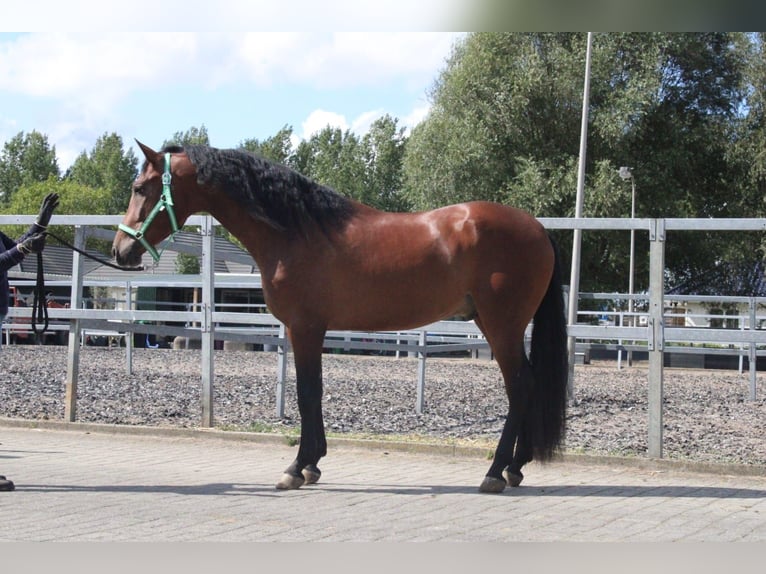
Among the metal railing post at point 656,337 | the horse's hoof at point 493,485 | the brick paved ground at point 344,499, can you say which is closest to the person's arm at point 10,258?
the brick paved ground at point 344,499

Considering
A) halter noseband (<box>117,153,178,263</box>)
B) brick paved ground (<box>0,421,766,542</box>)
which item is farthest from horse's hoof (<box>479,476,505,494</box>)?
halter noseband (<box>117,153,178,263</box>)

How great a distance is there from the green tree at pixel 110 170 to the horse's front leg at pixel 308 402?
216 ft

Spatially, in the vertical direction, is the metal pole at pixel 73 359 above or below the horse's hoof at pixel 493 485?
above

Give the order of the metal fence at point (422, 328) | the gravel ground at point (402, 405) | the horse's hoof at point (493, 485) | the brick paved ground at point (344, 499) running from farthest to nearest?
the gravel ground at point (402, 405) → the metal fence at point (422, 328) → the horse's hoof at point (493, 485) → the brick paved ground at point (344, 499)

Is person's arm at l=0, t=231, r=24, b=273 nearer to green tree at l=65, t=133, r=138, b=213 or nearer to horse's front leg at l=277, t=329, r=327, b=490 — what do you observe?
horse's front leg at l=277, t=329, r=327, b=490

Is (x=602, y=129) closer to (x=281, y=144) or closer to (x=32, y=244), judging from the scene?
(x=32, y=244)

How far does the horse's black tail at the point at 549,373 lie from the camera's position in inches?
236

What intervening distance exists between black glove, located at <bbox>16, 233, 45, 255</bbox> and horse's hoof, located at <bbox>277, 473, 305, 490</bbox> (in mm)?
2140

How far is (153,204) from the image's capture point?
602cm

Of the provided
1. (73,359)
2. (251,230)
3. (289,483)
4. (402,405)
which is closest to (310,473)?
(289,483)

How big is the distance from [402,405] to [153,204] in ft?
19.2

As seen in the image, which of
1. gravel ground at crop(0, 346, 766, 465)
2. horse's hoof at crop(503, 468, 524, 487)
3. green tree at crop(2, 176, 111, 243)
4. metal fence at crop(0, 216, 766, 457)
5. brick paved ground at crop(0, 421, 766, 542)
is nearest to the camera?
brick paved ground at crop(0, 421, 766, 542)

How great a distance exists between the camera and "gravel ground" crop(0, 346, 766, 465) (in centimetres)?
834

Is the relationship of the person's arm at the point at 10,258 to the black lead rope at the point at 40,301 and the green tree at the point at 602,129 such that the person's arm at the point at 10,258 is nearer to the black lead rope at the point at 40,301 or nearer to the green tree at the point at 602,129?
the black lead rope at the point at 40,301
